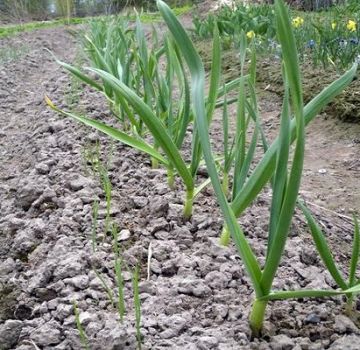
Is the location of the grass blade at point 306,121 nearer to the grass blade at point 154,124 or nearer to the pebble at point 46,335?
the grass blade at point 154,124

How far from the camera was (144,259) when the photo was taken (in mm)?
1169

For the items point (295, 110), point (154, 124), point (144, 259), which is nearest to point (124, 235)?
point (144, 259)

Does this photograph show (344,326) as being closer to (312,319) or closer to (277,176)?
(312,319)

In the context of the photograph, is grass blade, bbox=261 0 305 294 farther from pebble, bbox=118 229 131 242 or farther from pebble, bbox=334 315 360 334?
pebble, bbox=118 229 131 242

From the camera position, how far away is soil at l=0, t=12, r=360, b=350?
91 centimetres

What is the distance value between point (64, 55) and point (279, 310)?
570 cm

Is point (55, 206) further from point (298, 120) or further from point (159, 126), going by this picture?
point (298, 120)

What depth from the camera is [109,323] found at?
919 millimetres

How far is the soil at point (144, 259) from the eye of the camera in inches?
35.8

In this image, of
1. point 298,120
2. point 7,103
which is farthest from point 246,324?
point 7,103

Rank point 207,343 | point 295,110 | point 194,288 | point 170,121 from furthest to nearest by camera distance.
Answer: point 170,121 < point 194,288 < point 207,343 < point 295,110

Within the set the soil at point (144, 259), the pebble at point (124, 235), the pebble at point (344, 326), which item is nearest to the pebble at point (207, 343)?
the soil at point (144, 259)

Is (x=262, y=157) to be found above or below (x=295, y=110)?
below

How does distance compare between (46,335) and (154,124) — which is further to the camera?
(154,124)
